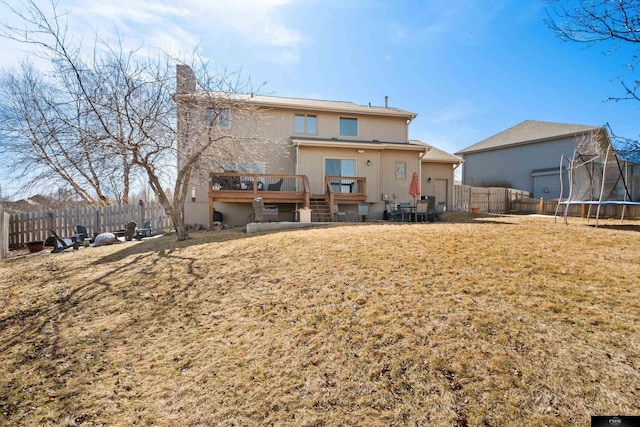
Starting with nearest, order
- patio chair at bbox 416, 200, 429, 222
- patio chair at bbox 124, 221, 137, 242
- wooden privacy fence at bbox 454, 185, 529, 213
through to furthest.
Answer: patio chair at bbox 124, 221, 137, 242
patio chair at bbox 416, 200, 429, 222
wooden privacy fence at bbox 454, 185, 529, 213

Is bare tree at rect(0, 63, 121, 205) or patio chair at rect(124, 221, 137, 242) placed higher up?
bare tree at rect(0, 63, 121, 205)

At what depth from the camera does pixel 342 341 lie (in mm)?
3078

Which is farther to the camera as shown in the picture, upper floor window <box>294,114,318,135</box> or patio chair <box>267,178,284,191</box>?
upper floor window <box>294,114,318,135</box>

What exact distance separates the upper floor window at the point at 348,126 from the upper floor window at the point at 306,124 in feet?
4.66

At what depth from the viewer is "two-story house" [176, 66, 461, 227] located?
41.0 ft

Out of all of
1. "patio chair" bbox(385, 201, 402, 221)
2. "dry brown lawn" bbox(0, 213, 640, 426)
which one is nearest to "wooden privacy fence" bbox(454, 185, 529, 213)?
"patio chair" bbox(385, 201, 402, 221)

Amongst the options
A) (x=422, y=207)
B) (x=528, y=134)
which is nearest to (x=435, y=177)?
(x=422, y=207)

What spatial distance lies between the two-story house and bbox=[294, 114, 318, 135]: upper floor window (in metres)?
0.05

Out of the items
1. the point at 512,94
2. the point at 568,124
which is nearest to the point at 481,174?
the point at 568,124

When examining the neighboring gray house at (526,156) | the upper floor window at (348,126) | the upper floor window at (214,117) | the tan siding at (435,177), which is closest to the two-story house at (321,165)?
the upper floor window at (348,126)

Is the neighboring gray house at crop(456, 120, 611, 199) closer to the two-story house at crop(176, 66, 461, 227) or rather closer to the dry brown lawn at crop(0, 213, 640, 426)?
the two-story house at crop(176, 66, 461, 227)

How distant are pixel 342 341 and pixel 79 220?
13.6 m

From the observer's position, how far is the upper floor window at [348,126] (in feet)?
50.7

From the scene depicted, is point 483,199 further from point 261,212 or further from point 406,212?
point 261,212
